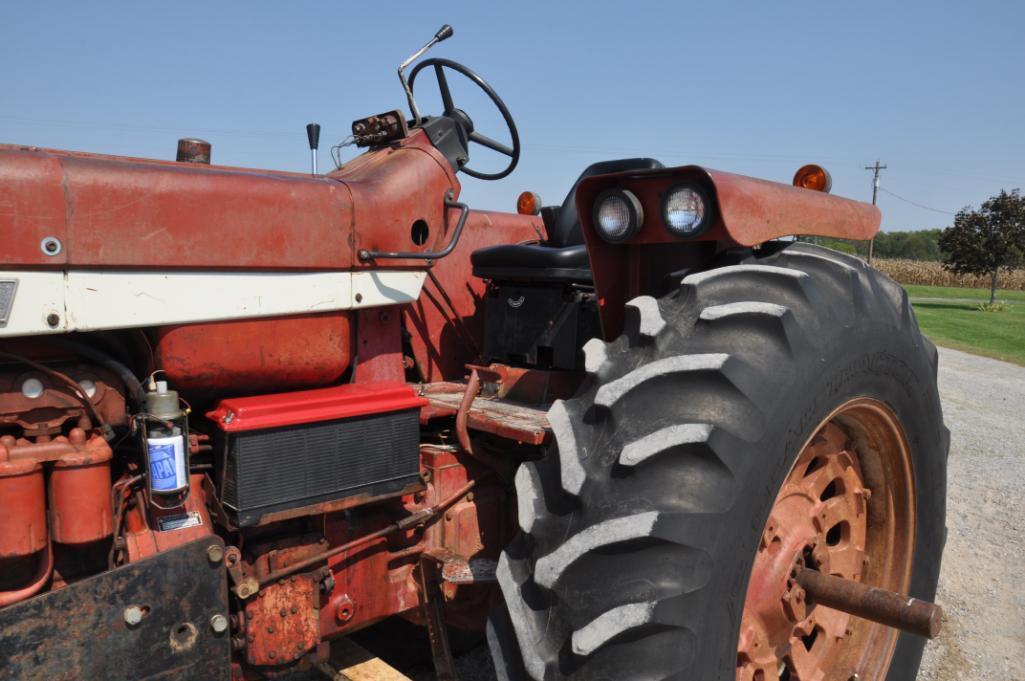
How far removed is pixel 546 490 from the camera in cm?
175

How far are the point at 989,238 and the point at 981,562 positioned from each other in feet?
89.8

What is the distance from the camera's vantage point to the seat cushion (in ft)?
8.70

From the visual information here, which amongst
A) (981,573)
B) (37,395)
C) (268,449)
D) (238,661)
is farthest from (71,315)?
(981,573)

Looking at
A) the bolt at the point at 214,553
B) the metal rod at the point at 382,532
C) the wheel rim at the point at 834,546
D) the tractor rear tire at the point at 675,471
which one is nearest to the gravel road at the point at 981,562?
the wheel rim at the point at 834,546

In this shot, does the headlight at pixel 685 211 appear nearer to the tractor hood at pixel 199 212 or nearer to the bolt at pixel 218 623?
the tractor hood at pixel 199 212

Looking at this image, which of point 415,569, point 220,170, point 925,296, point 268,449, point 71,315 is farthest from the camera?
point 925,296

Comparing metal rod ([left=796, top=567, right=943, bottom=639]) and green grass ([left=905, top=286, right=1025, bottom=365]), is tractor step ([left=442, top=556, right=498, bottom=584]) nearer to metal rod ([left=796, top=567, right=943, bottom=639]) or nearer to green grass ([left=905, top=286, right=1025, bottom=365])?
metal rod ([left=796, top=567, right=943, bottom=639])

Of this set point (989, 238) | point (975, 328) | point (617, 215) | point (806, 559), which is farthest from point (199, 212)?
point (989, 238)

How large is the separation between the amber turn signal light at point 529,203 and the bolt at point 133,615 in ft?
8.42

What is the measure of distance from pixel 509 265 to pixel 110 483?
A: 144 cm

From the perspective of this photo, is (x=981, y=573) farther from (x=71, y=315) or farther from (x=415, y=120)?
(x=71, y=315)

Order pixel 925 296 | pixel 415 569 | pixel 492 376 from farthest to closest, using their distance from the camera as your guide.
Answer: pixel 925 296, pixel 492 376, pixel 415 569

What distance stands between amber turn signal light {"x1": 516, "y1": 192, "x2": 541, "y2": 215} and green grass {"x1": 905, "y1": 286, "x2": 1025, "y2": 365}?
8.94 metres

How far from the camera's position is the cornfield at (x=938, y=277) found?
42969 mm
